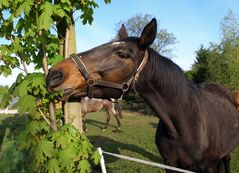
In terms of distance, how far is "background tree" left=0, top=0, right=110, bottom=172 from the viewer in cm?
297

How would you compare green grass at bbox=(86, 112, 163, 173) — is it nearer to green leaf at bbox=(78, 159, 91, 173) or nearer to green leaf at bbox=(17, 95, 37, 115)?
green leaf at bbox=(78, 159, 91, 173)

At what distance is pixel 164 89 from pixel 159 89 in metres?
0.05

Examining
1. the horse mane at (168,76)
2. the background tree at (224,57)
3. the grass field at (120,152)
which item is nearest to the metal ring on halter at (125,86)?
the horse mane at (168,76)

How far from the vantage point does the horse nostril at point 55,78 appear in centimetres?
282

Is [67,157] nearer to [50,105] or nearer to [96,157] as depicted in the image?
[96,157]

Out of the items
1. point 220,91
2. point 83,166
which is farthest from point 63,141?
point 220,91

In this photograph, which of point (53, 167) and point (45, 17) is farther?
point (53, 167)

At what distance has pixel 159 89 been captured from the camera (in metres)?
3.38

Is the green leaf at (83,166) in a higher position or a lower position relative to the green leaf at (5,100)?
lower

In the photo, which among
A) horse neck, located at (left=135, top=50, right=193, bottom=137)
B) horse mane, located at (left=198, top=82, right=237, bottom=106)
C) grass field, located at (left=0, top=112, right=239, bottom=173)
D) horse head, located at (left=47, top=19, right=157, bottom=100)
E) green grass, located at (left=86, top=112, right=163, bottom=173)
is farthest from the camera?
green grass, located at (left=86, top=112, right=163, bottom=173)

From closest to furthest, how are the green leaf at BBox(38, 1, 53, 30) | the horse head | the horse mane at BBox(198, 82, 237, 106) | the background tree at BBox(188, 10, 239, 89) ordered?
1. the green leaf at BBox(38, 1, 53, 30)
2. the horse head
3. the horse mane at BBox(198, 82, 237, 106)
4. the background tree at BBox(188, 10, 239, 89)

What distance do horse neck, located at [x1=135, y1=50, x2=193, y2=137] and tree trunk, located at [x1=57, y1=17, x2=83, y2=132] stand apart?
653 mm

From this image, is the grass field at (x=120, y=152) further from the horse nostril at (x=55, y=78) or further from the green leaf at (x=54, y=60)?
the horse nostril at (x=55, y=78)

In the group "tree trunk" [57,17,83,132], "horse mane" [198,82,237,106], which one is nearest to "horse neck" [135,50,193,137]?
"tree trunk" [57,17,83,132]
